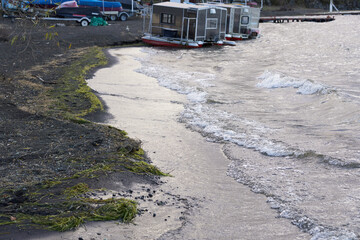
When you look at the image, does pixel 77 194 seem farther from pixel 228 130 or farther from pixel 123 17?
pixel 123 17

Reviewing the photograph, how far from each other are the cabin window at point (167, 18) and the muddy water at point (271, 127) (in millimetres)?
7576

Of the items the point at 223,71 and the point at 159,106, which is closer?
the point at 159,106

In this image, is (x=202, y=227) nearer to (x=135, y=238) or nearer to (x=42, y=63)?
(x=135, y=238)

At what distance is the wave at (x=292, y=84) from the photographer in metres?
19.1

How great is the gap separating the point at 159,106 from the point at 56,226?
941 centimetres

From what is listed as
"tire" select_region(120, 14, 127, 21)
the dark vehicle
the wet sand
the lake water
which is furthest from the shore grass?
"tire" select_region(120, 14, 127, 21)

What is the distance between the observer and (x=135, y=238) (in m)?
6.55

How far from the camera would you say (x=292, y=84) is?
21.1 metres

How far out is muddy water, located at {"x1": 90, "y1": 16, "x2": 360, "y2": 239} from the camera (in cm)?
803

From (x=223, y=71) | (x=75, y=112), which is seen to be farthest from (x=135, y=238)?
(x=223, y=71)

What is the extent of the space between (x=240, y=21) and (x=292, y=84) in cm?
2557

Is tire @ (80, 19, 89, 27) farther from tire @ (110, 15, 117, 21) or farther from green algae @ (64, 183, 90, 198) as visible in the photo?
green algae @ (64, 183, 90, 198)

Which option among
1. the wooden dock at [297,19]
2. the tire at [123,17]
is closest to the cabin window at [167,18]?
the tire at [123,17]

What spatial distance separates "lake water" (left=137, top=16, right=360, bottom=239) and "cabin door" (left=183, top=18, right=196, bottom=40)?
4785 mm
